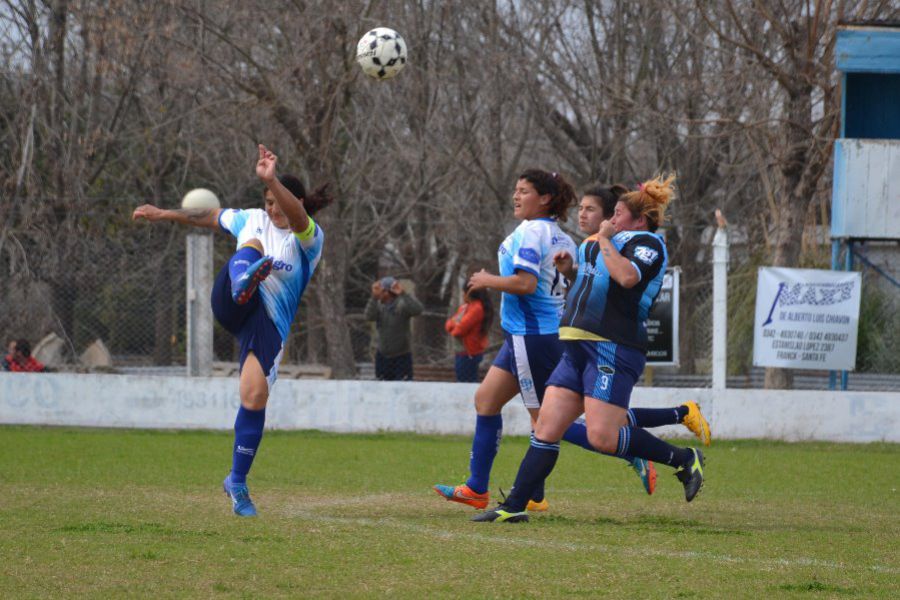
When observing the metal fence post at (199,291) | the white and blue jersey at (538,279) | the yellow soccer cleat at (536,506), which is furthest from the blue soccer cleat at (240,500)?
the metal fence post at (199,291)

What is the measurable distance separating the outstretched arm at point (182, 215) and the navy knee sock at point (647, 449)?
2.80m

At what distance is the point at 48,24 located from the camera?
20.4 metres

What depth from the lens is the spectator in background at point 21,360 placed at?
15258mm

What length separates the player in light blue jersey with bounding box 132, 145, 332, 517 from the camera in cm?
743

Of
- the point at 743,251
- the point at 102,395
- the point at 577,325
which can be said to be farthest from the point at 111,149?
the point at 577,325

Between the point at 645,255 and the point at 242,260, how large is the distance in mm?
2308

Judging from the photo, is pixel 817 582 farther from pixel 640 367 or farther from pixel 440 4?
pixel 440 4

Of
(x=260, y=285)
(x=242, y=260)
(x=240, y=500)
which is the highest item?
(x=242, y=260)

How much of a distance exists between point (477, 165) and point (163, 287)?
7.99m

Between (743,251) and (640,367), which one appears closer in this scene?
(640,367)

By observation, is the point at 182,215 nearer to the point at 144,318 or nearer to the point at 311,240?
the point at 311,240

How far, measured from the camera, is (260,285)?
25.2 ft

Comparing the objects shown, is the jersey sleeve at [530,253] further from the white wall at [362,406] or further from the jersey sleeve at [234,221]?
the white wall at [362,406]

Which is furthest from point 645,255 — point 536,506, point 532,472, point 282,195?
point 282,195
